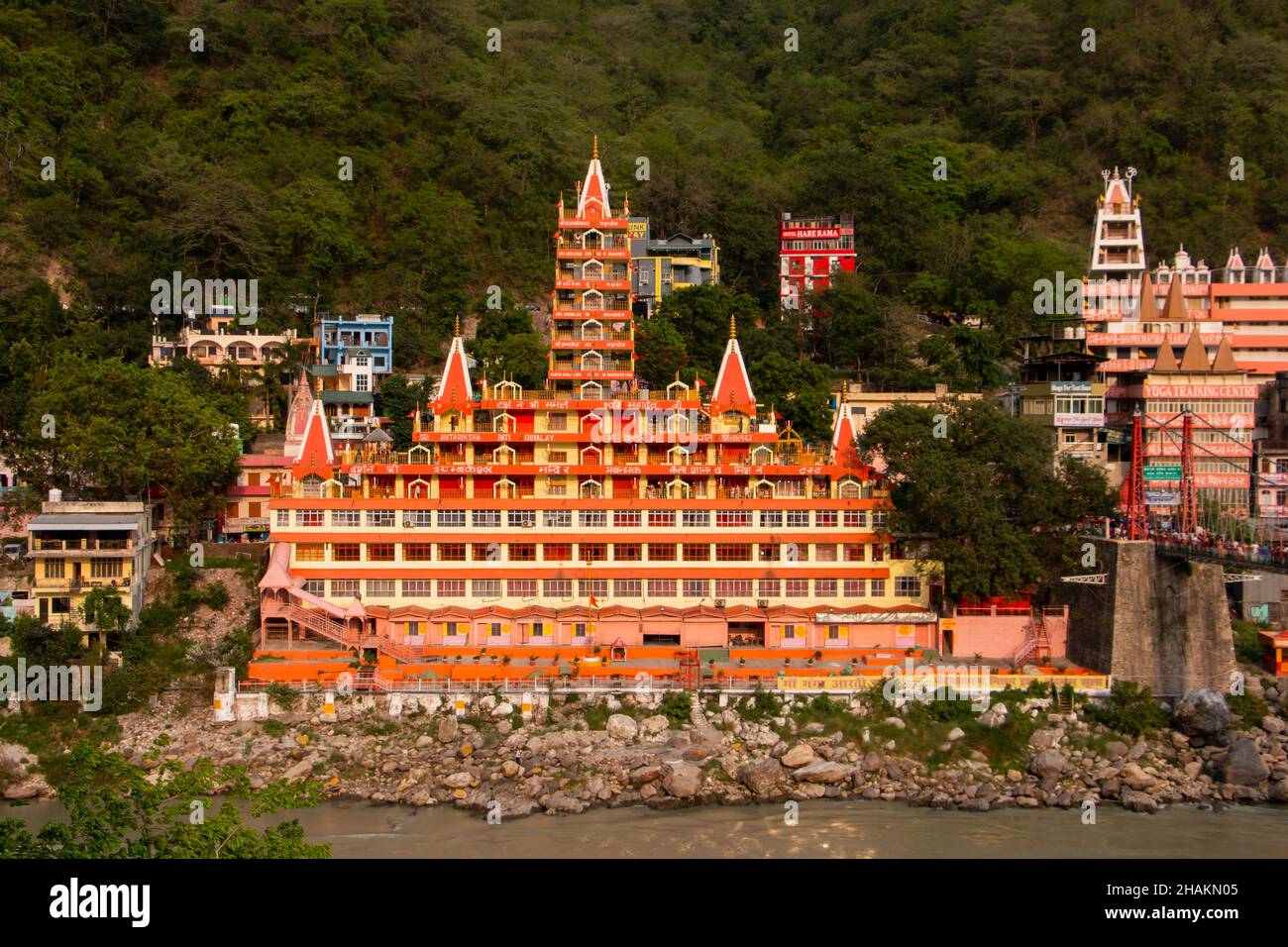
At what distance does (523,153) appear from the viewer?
265 ft

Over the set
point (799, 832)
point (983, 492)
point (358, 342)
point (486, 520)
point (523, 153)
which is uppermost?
point (523, 153)

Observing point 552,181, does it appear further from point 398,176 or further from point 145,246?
point 145,246

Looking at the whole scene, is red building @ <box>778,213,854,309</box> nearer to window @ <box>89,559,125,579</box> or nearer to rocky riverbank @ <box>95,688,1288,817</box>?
rocky riverbank @ <box>95,688,1288,817</box>

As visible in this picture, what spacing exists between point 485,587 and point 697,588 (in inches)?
266

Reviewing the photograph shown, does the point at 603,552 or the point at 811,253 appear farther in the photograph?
the point at 811,253

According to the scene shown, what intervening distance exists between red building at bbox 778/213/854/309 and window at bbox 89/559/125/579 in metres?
40.9

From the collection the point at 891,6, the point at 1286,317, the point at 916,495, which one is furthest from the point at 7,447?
the point at 891,6

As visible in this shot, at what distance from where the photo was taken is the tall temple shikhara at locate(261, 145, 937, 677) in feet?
148

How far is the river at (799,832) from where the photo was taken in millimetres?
32531

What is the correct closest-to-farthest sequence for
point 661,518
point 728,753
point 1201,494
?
1. point 728,753
2. point 661,518
3. point 1201,494

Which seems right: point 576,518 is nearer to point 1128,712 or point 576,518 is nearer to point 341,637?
point 341,637

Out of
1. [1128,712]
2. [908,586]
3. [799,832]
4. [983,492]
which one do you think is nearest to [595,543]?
[908,586]

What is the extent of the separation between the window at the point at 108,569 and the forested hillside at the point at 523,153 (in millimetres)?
17071

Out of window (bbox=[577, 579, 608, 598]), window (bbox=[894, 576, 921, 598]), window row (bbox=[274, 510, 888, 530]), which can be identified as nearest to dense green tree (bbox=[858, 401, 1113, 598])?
window (bbox=[894, 576, 921, 598])
